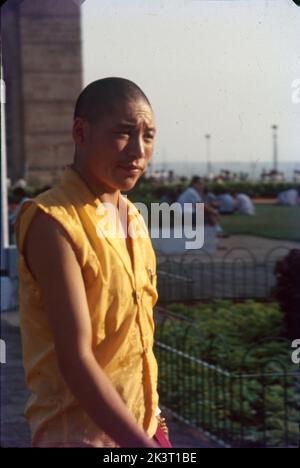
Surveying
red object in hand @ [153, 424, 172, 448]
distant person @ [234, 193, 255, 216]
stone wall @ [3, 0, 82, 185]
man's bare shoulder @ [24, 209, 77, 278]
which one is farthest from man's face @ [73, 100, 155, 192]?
distant person @ [234, 193, 255, 216]

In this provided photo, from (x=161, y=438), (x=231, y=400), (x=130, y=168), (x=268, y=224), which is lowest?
(x=268, y=224)

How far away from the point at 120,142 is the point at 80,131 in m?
0.08

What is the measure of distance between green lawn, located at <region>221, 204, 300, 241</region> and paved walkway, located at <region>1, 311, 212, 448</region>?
1157 centimetres

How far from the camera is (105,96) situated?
6.14ft

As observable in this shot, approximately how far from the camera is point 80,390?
68.8 inches

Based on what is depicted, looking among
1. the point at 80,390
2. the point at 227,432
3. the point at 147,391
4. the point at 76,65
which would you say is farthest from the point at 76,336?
the point at 76,65

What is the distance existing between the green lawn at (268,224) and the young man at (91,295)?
1706 cm

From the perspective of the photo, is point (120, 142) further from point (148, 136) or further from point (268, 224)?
point (268, 224)

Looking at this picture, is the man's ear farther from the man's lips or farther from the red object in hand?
the red object in hand

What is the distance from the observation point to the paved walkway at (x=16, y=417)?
5496mm

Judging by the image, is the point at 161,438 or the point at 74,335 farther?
the point at 161,438

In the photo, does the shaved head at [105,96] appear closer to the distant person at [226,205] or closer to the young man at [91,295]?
the young man at [91,295]

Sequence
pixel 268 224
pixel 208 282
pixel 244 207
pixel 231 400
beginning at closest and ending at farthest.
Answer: pixel 231 400, pixel 208 282, pixel 268 224, pixel 244 207

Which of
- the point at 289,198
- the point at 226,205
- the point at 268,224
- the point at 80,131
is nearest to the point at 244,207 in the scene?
the point at 226,205
